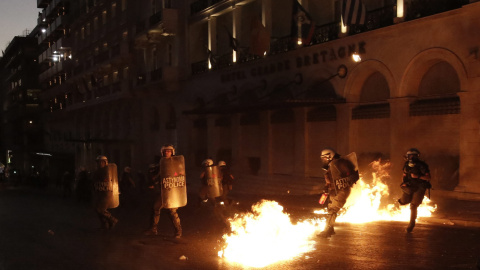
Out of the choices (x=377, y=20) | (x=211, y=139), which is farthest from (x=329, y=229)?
(x=211, y=139)

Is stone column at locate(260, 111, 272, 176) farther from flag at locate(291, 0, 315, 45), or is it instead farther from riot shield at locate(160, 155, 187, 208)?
riot shield at locate(160, 155, 187, 208)

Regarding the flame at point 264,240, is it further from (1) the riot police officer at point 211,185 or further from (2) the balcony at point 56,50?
(2) the balcony at point 56,50

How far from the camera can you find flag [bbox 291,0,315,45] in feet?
69.5

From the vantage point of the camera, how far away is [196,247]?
386 inches

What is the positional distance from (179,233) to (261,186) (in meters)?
12.1

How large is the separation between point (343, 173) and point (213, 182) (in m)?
4.52

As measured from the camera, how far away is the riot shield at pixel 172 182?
10805mm

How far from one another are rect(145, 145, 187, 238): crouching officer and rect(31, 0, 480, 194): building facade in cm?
895

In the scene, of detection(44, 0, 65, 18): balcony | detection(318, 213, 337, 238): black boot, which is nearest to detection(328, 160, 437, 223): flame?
detection(318, 213, 337, 238): black boot

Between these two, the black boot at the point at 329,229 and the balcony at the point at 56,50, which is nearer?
the black boot at the point at 329,229

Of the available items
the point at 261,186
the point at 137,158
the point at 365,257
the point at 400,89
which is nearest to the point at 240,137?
the point at 261,186

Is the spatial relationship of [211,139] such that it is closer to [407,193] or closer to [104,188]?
[104,188]

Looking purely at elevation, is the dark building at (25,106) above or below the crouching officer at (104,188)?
above

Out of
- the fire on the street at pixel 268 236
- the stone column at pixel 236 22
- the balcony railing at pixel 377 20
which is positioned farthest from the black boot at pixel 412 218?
the stone column at pixel 236 22
